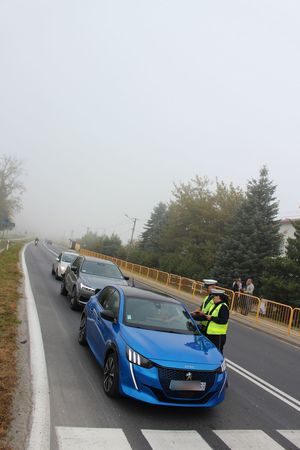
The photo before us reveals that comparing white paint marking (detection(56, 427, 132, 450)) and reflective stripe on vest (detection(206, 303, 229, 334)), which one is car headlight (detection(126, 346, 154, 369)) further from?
reflective stripe on vest (detection(206, 303, 229, 334))

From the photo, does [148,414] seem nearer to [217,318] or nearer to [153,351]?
[153,351]

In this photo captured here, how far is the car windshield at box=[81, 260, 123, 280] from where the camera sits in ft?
42.4

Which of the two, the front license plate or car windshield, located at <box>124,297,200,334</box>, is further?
car windshield, located at <box>124,297,200,334</box>

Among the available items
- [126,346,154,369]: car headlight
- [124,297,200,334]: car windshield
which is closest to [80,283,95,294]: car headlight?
[124,297,200,334]: car windshield

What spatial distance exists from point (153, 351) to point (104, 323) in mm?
1491

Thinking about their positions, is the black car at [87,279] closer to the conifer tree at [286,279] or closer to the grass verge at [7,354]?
the grass verge at [7,354]

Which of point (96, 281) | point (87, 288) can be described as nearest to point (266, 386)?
point (87, 288)

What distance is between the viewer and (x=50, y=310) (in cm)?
1138

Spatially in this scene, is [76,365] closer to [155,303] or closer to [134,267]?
[155,303]

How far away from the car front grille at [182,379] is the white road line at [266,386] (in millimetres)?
1971

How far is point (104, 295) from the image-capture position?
7.82 metres

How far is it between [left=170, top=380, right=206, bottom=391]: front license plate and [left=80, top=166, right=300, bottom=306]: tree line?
1796 cm

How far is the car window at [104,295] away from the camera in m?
7.53

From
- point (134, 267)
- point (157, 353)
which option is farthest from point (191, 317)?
point (134, 267)
